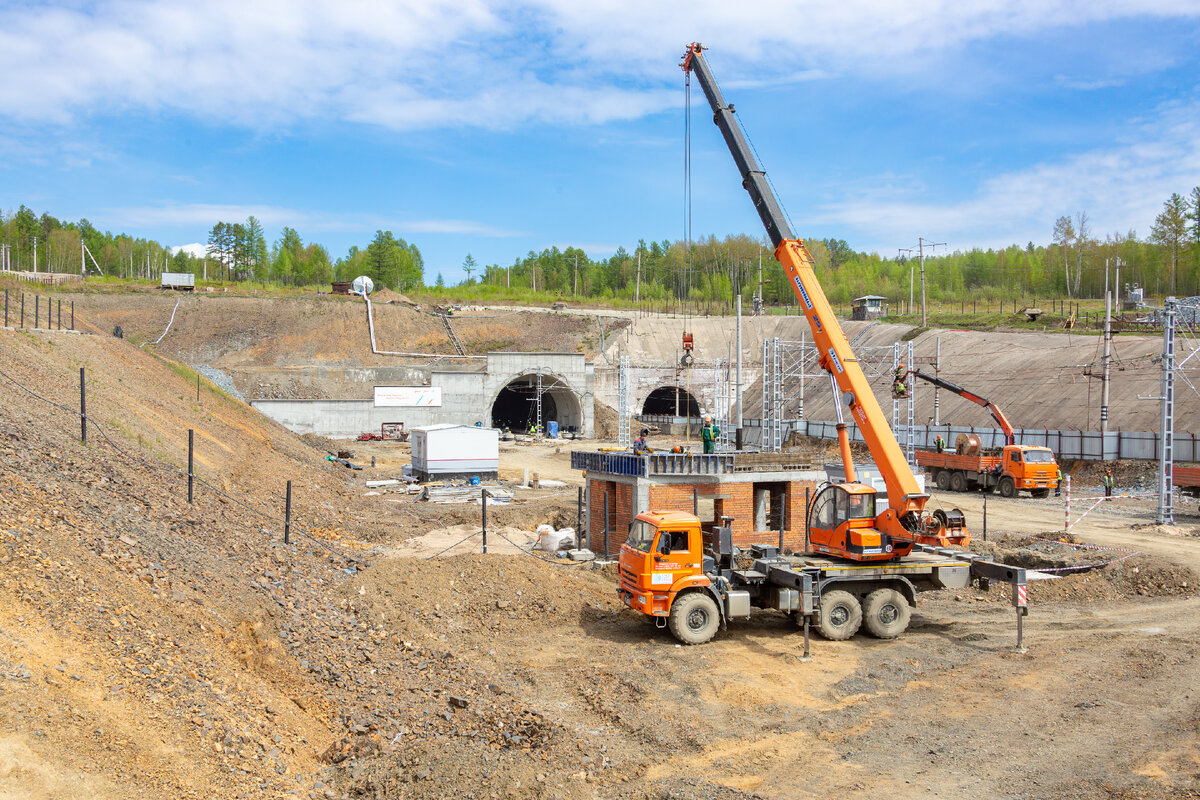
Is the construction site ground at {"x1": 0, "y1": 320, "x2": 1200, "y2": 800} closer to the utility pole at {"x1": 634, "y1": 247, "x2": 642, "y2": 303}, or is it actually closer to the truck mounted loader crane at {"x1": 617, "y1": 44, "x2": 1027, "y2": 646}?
the truck mounted loader crane at {"x1": 617, "y1": 44, "x2": 1027, "y2": 646}

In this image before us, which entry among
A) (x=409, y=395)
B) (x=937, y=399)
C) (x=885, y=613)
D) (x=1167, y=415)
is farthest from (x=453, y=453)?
(x=1167, y=415)

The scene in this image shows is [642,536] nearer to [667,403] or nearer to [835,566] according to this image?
[835,566]

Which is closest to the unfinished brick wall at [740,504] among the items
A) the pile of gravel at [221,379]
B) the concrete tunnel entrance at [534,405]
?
the pile of gravel at [221,379]

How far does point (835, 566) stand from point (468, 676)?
24.1 feet

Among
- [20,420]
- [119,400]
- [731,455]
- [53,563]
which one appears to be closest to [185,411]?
[119,400]

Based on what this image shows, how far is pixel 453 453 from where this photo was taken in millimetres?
36188

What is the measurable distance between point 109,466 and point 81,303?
5973 centimetres

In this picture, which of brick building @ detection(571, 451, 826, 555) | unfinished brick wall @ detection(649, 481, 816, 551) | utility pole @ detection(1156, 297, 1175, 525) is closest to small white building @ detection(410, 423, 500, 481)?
brick building @ detection(571, 451, 826, 555)

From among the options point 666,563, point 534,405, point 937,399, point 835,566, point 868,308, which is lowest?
point 835,566

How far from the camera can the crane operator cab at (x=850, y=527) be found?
15812 millimetres

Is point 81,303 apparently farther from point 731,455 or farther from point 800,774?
point 800,774

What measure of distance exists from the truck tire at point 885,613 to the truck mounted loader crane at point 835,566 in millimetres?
19

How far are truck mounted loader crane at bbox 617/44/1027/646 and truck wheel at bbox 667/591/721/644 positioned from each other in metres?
0.02

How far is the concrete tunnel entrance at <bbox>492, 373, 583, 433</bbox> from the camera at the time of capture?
66.6m
